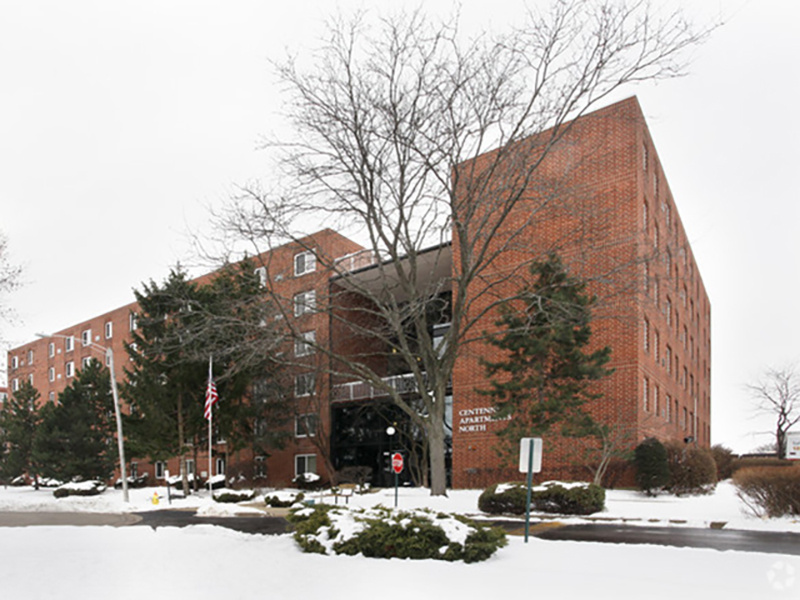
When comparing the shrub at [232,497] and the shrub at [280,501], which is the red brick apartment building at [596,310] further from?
the shrub at [232,497]

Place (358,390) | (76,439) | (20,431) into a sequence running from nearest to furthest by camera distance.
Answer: (358,390) → (76,439) → (20,431)

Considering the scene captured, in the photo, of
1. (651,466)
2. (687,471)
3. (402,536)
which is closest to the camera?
(402,536)

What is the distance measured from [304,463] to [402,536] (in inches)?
1185

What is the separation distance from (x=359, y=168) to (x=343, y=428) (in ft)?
71.1

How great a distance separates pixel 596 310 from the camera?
22750mm

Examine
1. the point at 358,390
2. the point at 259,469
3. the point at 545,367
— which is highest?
the point at 545,367

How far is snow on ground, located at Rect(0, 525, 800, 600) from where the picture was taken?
7.80m

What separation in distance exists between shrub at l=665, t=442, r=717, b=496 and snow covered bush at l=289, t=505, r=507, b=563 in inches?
599

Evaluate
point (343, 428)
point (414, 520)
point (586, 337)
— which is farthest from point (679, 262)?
point (414, 520)

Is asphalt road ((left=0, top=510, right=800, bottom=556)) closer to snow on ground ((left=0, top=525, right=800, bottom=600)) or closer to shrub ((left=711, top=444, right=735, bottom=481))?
snow on ground ((left=0, top=525, right=800, bottom=600))

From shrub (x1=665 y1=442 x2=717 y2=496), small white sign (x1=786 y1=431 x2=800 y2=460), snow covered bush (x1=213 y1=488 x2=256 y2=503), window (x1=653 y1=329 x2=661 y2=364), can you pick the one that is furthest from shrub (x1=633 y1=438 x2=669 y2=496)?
snow covered bush (x1=213 y1=488 x2=256 y2=503)

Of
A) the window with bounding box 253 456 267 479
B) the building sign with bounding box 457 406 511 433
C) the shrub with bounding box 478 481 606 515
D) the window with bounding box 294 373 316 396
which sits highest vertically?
the window with bounding box 294 373 316 396

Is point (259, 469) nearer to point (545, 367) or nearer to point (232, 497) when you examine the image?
point (232, 497)

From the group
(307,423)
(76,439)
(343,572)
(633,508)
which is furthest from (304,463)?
(343,572)
